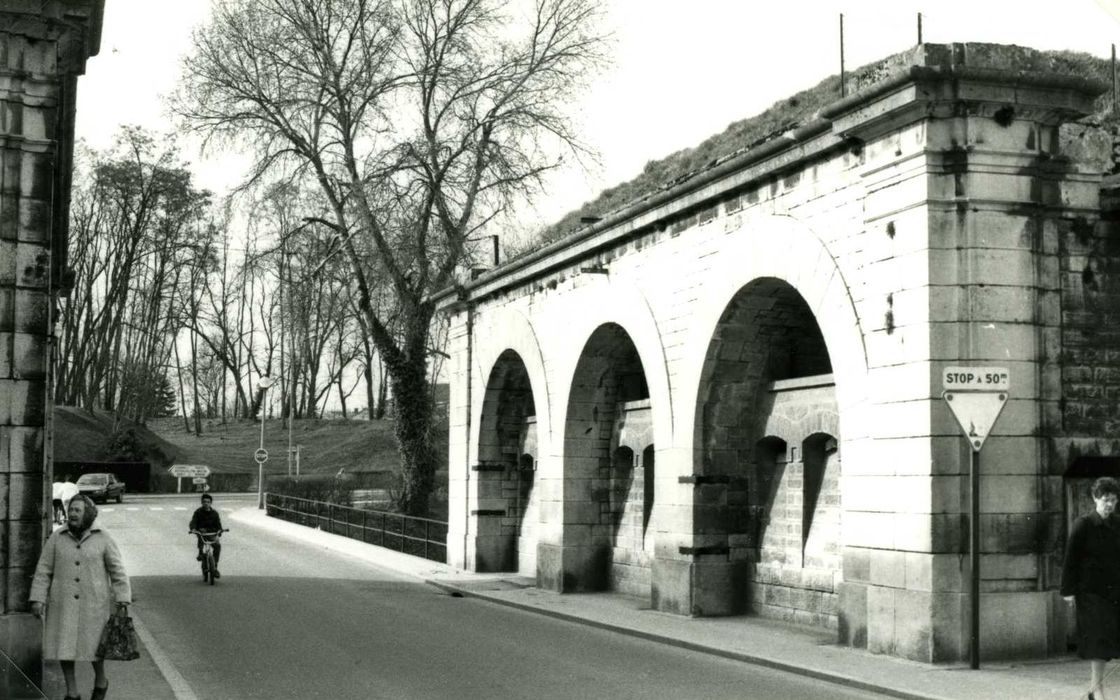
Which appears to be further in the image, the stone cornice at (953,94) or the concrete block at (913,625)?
the stone cornice at (953,94)

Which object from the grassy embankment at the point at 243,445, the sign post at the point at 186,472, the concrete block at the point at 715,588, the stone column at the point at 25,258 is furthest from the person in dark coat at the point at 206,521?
the sign post at the point at 186,472

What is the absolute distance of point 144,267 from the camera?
192 ft

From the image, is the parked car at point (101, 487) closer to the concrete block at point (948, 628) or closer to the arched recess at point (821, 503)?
the arched recess at point (821, 503)

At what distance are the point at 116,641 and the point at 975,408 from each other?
6.85 meters

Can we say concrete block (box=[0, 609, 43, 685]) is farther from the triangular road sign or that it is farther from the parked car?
the parked car

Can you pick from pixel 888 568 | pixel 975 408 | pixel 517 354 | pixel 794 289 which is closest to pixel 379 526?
pixel 517 354

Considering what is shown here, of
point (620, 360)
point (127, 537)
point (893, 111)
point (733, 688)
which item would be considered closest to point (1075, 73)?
point (893, 111)

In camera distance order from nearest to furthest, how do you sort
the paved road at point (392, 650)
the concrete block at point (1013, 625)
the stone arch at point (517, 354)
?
the paved road at point (392, 650), the concrete block at point (1013, 625), the stone arch at point (517, 354)

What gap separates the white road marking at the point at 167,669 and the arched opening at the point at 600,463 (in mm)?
6825

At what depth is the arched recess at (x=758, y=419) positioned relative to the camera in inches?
554

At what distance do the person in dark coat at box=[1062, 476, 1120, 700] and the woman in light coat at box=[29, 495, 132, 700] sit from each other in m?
6.46

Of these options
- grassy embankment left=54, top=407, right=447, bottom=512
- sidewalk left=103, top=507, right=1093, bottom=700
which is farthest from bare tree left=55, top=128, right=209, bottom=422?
sidewalk left=103, top=507, right=1093, bottom=700

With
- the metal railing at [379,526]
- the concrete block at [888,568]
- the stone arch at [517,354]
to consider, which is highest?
the stone arch at [517,354]

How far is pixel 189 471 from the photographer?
59.6 m
